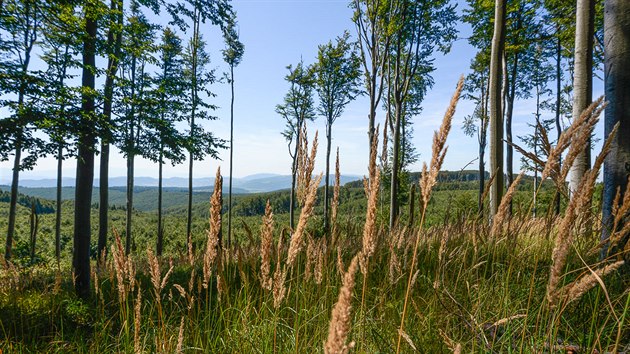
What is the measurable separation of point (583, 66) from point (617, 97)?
1.85 metres

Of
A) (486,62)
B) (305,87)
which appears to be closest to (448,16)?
(486,62)

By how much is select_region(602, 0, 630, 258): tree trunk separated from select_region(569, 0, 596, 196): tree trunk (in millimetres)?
1361

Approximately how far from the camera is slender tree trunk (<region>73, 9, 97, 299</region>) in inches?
244

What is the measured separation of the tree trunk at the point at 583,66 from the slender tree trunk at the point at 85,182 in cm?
874

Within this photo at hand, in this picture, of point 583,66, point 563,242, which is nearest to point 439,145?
point 563,242

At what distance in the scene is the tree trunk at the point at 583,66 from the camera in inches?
162

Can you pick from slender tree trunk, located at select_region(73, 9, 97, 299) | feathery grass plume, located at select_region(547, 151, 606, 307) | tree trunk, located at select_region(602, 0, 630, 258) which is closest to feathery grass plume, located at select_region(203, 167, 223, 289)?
feathery grass plume, located at select_region(547, 151, 606, 307)

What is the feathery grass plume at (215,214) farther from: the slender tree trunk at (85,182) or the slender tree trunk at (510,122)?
the slender tree trunk at (510,122)

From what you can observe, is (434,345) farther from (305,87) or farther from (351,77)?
(305,87)

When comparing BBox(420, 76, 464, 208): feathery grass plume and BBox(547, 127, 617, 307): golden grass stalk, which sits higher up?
BBox(420, 76, 464, 208): feathery grass plume

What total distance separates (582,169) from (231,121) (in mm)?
26267

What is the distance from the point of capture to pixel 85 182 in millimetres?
6449

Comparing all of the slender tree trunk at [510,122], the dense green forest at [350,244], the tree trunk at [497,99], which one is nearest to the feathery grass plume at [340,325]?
the dense green forest at [350,244]

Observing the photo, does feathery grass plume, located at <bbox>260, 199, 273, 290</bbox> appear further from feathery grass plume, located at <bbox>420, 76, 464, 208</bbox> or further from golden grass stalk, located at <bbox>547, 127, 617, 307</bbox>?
golden grass stalk, located at <bbox>547, 127, 617, 307</bbox>
